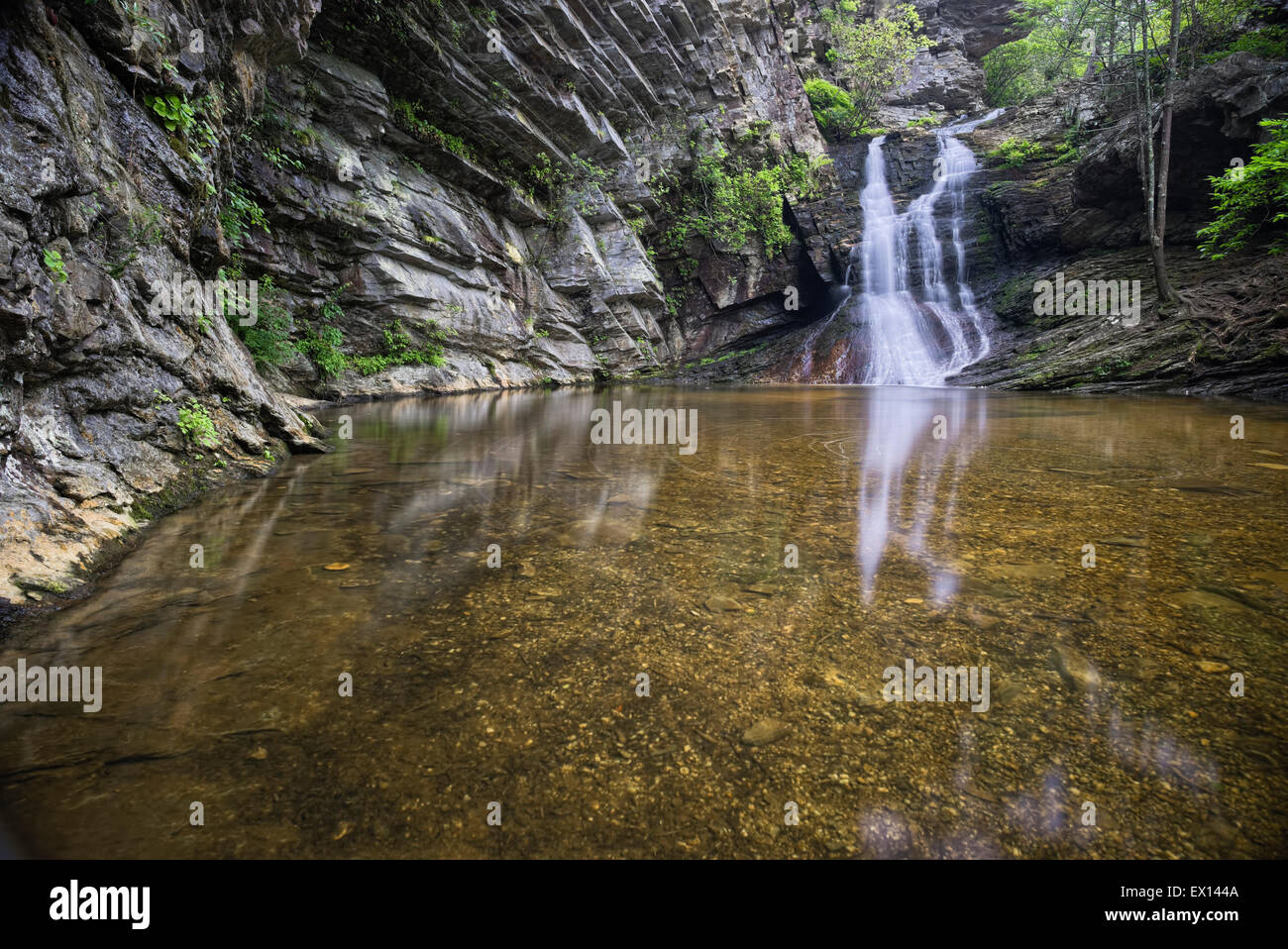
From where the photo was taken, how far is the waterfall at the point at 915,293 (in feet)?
63.3

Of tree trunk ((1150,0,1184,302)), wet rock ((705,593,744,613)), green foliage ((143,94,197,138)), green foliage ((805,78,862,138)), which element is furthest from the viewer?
green foliage ((805,78,862,138))

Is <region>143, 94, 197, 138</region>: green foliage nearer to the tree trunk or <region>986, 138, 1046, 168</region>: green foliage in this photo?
the tree trunk


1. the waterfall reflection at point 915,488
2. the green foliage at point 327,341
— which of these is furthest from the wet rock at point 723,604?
the green foliage at point 327,341

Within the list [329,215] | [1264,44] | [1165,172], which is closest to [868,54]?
[1264,44]

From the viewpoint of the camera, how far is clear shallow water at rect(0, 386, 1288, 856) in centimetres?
119

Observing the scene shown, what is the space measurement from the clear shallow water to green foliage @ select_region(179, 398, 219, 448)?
1004mm

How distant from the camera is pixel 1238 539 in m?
2.72

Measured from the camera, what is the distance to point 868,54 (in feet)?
95.3

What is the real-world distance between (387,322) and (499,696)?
49.0ft

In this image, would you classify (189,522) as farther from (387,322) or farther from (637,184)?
(637,184)

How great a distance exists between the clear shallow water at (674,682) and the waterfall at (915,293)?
17.1m

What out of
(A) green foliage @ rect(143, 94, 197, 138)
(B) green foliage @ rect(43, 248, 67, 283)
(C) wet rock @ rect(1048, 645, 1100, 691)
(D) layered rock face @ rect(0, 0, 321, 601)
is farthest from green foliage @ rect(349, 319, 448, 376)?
(C) wet rock @ rect(1048, 645, 1100, 691)

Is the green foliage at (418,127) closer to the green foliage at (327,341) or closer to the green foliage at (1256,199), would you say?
the green foliage at (327,341)

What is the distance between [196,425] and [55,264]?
1.40m
